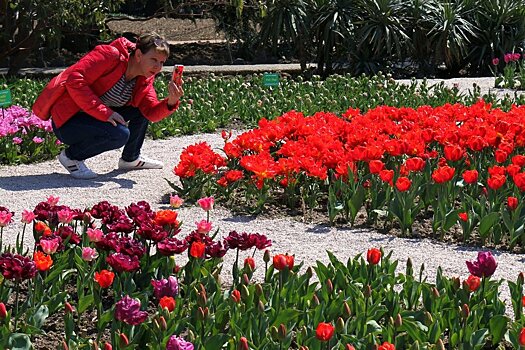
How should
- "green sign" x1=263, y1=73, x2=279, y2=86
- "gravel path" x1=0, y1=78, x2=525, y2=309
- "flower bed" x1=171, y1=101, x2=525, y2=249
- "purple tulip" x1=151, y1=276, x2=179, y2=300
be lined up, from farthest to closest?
"green sign" x1=263, y1=73, x2=279, y2=86
"flower bed" x1=171, y1=101, x2=525, y2=249
"gravel path" x1=0, y1=78, x2=525, y2=309
"purple tulip" x1=151, y1=276, x2=179, y2=300

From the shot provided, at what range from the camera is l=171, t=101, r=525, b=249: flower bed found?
4922mm

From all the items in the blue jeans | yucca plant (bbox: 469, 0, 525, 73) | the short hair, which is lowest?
yucca plant (bbox: 469, 0, 525, 73)

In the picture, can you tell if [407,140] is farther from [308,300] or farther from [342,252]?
[308,300]

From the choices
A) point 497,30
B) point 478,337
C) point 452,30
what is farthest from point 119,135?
point 497,30

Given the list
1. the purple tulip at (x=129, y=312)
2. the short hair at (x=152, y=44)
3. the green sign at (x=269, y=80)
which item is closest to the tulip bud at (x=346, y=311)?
the purple tulip at (x=129, y=312)

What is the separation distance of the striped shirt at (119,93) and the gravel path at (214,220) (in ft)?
1.70

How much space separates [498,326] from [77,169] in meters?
3.84

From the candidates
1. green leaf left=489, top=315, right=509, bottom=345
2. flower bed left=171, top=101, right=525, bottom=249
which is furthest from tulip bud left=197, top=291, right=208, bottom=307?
flower bed left=171, top=101, right=525, bottom=249

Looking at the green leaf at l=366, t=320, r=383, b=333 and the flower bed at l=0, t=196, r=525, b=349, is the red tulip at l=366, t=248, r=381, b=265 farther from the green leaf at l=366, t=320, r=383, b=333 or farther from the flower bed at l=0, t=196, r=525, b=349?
the green leaf at l=366, t=320, r=383, b=333

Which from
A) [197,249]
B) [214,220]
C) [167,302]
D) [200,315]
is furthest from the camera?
[214,220]

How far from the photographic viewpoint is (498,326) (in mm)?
3340

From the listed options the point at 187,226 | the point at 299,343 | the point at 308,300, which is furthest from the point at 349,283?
the point at 187,226

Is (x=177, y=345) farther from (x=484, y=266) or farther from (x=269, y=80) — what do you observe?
(x=269, y=80)

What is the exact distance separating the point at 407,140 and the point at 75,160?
2.33 metres
